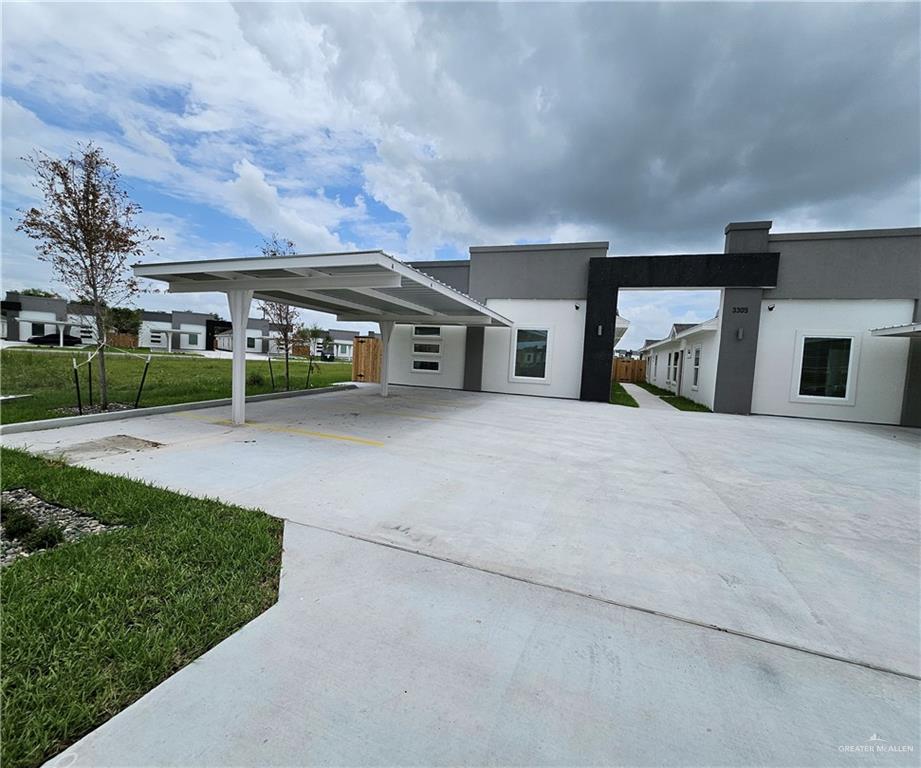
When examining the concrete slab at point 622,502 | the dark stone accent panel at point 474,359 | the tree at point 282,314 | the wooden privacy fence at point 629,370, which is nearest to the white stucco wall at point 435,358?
the dark stone accent panel at point 474,359

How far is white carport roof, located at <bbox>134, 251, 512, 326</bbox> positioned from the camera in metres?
5.64

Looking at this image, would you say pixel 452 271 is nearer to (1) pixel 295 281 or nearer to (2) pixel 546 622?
(1) pixel 295 281

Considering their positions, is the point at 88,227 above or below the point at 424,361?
above

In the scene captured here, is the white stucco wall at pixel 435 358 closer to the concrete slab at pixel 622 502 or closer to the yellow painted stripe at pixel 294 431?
the concrete slab at pixel 622 502

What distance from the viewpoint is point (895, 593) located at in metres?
2.67

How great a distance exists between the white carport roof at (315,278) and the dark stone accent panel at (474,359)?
182 inches

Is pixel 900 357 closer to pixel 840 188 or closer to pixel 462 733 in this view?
pixel 840 188

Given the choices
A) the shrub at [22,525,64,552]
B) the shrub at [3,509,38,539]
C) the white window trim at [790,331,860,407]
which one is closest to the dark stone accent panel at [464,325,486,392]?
the white window trim at [790,331,860,407]

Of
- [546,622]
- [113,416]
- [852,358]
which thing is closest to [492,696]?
[546,622]

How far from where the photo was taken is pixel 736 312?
37.2 ft

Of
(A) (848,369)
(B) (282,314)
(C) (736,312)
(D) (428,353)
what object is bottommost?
(D) (428,353)

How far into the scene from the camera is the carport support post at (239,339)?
7.14 metres

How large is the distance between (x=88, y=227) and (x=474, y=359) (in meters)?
10.5

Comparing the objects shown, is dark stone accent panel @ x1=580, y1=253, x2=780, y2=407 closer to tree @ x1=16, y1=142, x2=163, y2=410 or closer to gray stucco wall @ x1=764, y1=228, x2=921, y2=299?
gray stucco wall @ x1=764, y1=228, x2=921, y2=299
